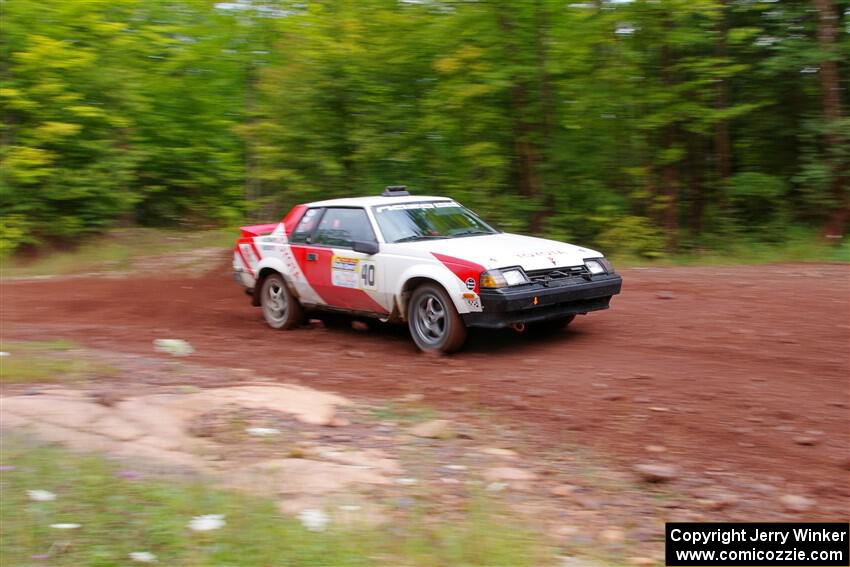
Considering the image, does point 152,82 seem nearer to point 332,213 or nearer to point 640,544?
point 332,213

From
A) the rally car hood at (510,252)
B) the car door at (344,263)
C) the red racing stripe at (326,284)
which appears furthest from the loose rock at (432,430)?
the red racing stripe at (326,284)

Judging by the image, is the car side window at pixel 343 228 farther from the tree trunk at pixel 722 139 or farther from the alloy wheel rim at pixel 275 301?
the tree trunk at pixel 722 139

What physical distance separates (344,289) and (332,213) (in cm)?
93

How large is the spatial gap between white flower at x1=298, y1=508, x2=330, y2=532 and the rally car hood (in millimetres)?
3739

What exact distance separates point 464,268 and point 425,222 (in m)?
1.40

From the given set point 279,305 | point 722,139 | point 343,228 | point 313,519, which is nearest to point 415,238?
point 343,228

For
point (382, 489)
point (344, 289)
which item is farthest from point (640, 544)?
point (344, 289)

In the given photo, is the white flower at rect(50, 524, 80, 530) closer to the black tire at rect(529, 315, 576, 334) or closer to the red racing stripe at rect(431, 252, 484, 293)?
the red racing stripe at rect(431, 252, 484, 293)

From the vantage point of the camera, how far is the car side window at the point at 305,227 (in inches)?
385

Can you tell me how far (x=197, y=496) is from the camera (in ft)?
15.0

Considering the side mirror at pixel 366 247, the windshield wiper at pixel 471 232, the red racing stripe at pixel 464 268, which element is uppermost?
the windshield wiper at pixel 471 232

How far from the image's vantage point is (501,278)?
7746 millimetres

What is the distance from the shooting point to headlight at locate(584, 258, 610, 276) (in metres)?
8.44

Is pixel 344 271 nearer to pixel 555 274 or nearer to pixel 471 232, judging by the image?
pixel 471 232
